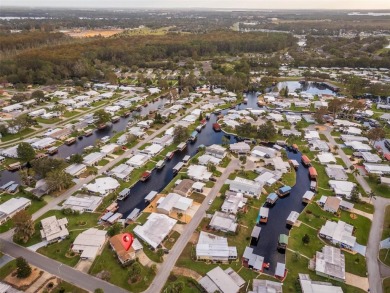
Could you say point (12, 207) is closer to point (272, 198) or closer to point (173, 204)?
point (173, 204)

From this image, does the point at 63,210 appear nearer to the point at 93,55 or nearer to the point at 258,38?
the point at 93,55

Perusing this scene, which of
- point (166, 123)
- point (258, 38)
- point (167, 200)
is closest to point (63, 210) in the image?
point (167, 200)

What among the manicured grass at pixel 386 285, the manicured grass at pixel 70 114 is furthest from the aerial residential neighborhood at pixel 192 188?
the manicured grass at pixel 70 114

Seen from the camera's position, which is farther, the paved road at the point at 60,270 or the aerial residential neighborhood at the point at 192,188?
the aerial residential neighborhood at the point at 192,188

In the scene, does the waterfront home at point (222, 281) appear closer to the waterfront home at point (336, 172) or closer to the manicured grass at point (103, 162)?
the waterfront home at point (336, 172)

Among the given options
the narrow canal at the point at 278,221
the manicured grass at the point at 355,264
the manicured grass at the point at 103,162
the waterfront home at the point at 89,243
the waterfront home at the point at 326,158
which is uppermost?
the manicured grass at the point at 103,162
